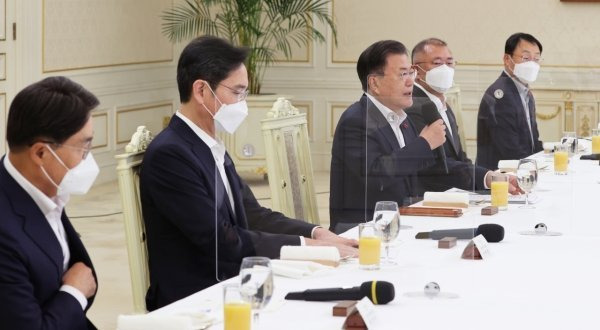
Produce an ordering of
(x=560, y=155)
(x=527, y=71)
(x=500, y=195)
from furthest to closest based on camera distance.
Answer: (x=560, y=155)
(x=527, y=71)
(x=500, y=195)

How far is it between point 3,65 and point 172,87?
105 inches

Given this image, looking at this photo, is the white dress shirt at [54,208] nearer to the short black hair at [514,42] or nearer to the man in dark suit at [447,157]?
the man in dark suit at [447,157]

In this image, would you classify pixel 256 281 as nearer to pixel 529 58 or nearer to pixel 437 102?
pixel 437 102

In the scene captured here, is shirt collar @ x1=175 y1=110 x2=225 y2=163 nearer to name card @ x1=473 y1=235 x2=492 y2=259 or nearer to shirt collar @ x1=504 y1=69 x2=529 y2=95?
name card @ x1=473 y1=235 x2=492 y2=259

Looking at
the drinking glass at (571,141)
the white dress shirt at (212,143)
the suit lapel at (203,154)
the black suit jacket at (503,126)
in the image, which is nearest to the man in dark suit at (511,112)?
the black suit jacket at (503,126)

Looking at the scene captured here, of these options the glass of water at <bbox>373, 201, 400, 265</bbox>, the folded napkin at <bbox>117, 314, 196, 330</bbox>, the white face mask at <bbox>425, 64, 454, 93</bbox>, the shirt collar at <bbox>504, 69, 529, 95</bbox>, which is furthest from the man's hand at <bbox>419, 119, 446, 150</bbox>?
the folded napkin at <bbox>117, 314, 196, 330</bbox>

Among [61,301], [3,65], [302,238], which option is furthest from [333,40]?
[61,301]

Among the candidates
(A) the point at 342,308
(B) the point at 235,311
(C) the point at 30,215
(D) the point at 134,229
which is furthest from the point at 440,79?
(B) the point at 235,311

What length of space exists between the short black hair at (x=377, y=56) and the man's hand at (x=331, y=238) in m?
0.97

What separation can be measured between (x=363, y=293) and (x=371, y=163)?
1.62 meters

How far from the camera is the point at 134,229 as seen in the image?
3387 millimetres

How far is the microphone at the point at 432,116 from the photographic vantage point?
415cm

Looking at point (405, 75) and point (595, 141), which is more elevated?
point (405, 75)

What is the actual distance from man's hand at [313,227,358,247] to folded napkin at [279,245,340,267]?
241 mm
